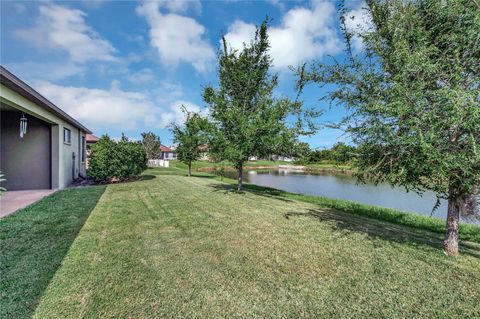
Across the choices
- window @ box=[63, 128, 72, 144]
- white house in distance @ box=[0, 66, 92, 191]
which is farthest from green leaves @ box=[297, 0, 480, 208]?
window @ box=[63, 128, 72, 144]

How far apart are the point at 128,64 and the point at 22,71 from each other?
5.77 meters

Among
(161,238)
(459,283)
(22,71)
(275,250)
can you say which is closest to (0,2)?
(22,71)

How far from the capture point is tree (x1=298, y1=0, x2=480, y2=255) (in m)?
3.22

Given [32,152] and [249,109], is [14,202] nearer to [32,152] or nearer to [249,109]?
[32,152]

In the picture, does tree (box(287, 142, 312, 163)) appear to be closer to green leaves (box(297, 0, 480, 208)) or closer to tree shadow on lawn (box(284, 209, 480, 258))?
tree shadow on lawn (box(284, 209, 480, 258))

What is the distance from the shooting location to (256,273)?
10.4 feet

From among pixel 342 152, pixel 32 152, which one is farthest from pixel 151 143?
pixel 342 152

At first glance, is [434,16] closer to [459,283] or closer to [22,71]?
[459,283]

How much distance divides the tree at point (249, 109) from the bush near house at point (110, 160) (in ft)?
19.2

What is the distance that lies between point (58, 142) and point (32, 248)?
8.51m

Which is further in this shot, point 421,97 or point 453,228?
point 453,228

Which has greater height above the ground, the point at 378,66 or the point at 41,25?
the point at 41,25

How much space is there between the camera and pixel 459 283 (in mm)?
2982

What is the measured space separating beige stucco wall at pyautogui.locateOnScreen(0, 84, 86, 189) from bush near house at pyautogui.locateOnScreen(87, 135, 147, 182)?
1126 mm
